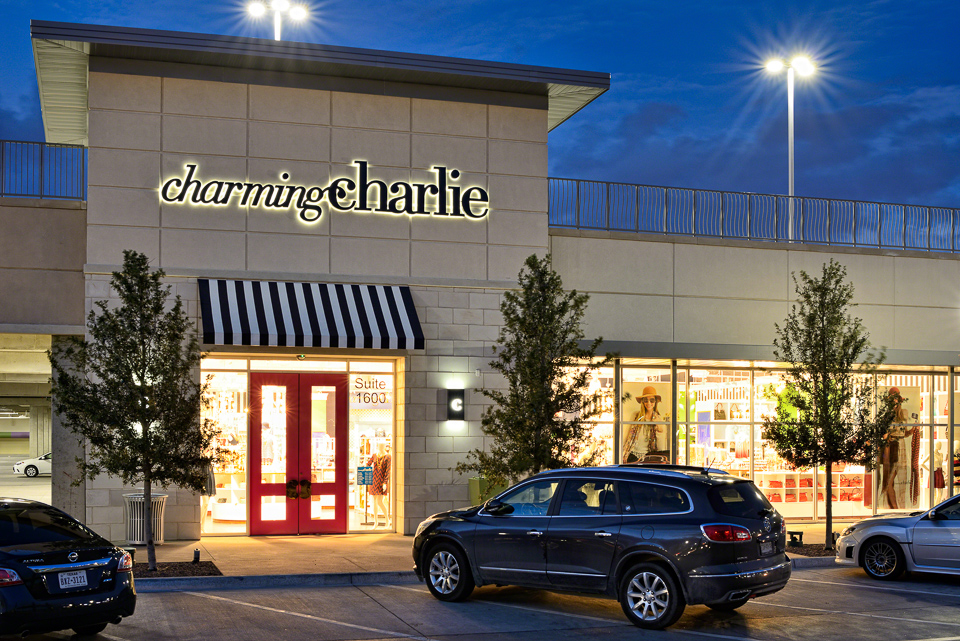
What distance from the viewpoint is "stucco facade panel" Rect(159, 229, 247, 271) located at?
17.5m

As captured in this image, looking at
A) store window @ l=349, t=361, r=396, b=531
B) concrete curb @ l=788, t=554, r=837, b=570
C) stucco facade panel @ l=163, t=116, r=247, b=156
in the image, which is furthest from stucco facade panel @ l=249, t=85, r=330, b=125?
concrete curb @ l=788, t=554, r=837, b=570

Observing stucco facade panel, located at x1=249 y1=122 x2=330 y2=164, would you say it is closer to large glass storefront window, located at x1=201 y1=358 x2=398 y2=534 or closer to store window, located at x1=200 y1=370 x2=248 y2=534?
large glass storefront window, located at x1=201 y1=358 x2=398 y2=534

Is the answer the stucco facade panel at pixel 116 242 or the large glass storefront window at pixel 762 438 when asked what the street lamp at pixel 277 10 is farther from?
the large glass storefront window at pixel 762 438

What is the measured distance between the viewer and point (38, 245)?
57.3 feet

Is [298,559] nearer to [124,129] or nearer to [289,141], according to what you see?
[289,141]

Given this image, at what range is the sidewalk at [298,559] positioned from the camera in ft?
43.9

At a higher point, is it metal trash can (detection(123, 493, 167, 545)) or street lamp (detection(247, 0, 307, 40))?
street lamp (detection(247, 0, 307, 40))

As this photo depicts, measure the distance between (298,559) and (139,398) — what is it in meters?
3.52

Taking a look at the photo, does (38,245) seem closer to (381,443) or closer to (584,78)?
(381,443)

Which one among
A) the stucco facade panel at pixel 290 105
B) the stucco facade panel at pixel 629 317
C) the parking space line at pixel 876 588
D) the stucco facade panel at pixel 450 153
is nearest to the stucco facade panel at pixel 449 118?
the stucco facade panel at pixel 450 153

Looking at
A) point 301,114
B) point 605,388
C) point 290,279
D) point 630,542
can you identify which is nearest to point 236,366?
point 290,279

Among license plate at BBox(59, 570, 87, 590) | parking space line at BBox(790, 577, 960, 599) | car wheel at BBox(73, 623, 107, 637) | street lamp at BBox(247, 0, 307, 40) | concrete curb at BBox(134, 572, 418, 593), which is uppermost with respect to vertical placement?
street lamp at BBox(247, 0, 307, 40)

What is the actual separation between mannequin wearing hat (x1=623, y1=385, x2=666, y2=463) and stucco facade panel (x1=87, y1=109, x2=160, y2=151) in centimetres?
1092

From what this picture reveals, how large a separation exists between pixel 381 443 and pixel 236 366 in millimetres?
3117
